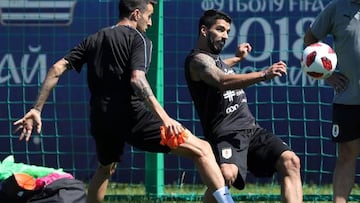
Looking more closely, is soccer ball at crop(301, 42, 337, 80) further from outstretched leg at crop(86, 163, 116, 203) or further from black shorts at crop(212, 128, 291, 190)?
outstretched leg at crop(86, 163, 116, 203)

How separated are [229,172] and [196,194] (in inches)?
103

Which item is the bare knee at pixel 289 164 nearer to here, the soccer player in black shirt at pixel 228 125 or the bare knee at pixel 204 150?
the soccer player in black shirt at pixel 228 125

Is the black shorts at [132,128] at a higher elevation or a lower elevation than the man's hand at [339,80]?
lower

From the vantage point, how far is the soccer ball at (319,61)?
8.66 m

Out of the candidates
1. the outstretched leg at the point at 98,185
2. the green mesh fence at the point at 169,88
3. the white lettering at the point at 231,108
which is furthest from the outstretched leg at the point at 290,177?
the green mesh fence at the point at 169,88

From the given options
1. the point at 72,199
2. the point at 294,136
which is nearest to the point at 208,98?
the point at 72,199

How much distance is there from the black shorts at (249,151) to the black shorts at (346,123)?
396 millimetres

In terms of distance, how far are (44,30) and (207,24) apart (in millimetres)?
3507

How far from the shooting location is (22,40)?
39.8 feet

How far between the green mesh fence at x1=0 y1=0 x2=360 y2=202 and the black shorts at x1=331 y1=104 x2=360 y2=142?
109 inches

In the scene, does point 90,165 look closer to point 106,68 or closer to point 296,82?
point 296,82

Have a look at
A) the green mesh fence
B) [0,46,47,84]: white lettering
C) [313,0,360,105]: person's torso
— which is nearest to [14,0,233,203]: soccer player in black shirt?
[313,0,360,105]: person's torso

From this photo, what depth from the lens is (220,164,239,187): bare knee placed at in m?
8.70

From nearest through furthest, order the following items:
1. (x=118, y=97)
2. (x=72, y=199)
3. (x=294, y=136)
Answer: (x=72, y=199), (x=118, y=97), (x=294, y=136)
